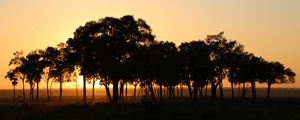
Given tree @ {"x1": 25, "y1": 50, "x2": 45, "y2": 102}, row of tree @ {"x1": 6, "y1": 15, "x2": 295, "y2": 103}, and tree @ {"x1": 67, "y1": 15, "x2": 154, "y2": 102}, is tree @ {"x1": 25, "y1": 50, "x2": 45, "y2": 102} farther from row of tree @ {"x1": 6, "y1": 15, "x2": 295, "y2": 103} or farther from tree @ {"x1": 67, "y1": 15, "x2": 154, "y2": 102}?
tree @ {"x1": 67, "y1": 15, "x2": 154, "y2": 102}

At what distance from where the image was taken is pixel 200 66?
105 m

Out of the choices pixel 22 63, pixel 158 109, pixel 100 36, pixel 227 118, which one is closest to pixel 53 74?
pixel 22 63

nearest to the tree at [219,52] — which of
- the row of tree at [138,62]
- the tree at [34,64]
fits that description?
the row of tree at [138,62]

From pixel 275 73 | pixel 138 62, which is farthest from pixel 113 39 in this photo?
pixel 275 73

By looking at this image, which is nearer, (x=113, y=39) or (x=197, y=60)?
(x=113, y=39)

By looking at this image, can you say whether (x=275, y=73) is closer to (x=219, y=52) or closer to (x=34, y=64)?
(x=219, y=52)

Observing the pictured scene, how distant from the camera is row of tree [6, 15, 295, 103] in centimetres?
8300

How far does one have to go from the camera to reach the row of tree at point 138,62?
83000mm

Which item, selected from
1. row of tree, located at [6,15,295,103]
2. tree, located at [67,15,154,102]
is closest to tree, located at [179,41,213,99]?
row of tree, located at [6,15,295,103]

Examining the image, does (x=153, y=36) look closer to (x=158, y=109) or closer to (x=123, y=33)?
(x=123, y=33)

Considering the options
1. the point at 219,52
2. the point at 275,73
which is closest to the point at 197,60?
the point at 219,52

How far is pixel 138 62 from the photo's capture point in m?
89.6

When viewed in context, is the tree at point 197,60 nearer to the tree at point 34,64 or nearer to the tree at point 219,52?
the tree at point 219,52

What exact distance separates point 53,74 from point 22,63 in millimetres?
9583
